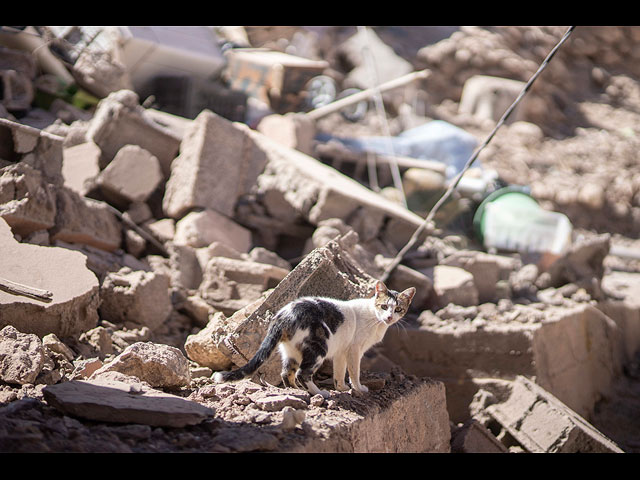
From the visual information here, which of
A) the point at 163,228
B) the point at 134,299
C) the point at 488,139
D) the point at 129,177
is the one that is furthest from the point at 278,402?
the point at 129,177

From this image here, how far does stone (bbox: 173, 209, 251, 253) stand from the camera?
7.03 meters

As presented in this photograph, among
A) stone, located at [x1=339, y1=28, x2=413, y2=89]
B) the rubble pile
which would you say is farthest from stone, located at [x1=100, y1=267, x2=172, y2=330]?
stone, located at [x1=339, y1=28, x2=413, y2=89]

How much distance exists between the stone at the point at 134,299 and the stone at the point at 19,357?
1.38 metres

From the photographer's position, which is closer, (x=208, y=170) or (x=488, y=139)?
(x=488, y=139)

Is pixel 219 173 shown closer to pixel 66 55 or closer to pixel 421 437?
pixel 66 55

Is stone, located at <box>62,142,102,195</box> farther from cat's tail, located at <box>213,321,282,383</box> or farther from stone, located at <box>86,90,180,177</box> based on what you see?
cat's tail, located at <box>213,321,282,383</box>

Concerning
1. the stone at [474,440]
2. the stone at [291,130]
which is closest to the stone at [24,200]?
the stone at [474,440]

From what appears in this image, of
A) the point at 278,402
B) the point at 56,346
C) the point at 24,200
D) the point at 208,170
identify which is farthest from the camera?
the point at 208,170

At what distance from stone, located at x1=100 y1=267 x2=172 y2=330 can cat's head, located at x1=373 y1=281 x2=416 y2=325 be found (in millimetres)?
2242

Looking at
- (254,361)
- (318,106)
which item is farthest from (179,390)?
(318,106)

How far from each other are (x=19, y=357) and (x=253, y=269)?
253 cm

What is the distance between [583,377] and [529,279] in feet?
4.56

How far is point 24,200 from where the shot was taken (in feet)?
17.7

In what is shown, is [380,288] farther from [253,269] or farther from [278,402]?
[253,269]
